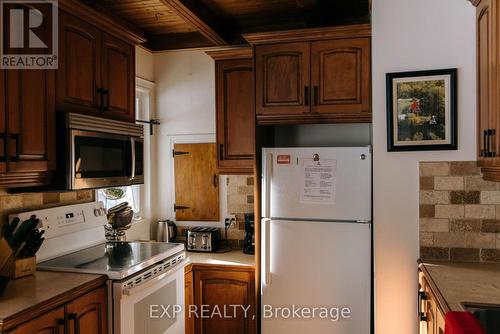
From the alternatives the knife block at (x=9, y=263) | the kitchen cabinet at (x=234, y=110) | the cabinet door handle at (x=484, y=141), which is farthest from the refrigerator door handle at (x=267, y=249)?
the knife block at (x=9, y=263)

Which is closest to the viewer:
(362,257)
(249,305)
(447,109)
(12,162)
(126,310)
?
(12,162)

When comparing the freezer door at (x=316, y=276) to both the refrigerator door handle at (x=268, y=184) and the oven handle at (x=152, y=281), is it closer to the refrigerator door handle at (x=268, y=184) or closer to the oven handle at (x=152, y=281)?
the refrigerator door handle at (x=268, y=184)

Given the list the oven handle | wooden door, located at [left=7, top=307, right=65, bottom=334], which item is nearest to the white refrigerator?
the oven handle

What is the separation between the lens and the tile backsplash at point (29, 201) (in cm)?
211

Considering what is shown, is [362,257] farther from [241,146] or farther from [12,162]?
[12,162]

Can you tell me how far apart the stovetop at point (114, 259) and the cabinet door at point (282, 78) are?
1.17m

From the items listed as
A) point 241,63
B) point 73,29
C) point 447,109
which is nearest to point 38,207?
point 73,29

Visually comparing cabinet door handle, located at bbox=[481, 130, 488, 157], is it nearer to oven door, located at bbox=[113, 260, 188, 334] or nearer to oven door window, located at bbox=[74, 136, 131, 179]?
oven door, located at bbox=[113, 260, 188, 334]

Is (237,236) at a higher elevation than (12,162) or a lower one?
lower

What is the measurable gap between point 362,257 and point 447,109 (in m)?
1.02

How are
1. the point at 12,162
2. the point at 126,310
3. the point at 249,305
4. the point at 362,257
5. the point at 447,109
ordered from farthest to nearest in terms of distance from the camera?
1. the point at 249,305
2. the point at 362,257
3. the point at 447,109
4. the point at 126,310
5. the point at 12,162

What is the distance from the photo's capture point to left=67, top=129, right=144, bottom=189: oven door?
81.7 inches

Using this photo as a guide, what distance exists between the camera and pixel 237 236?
3.35m

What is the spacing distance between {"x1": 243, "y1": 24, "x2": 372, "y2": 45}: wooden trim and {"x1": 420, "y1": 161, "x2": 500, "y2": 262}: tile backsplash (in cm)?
92
